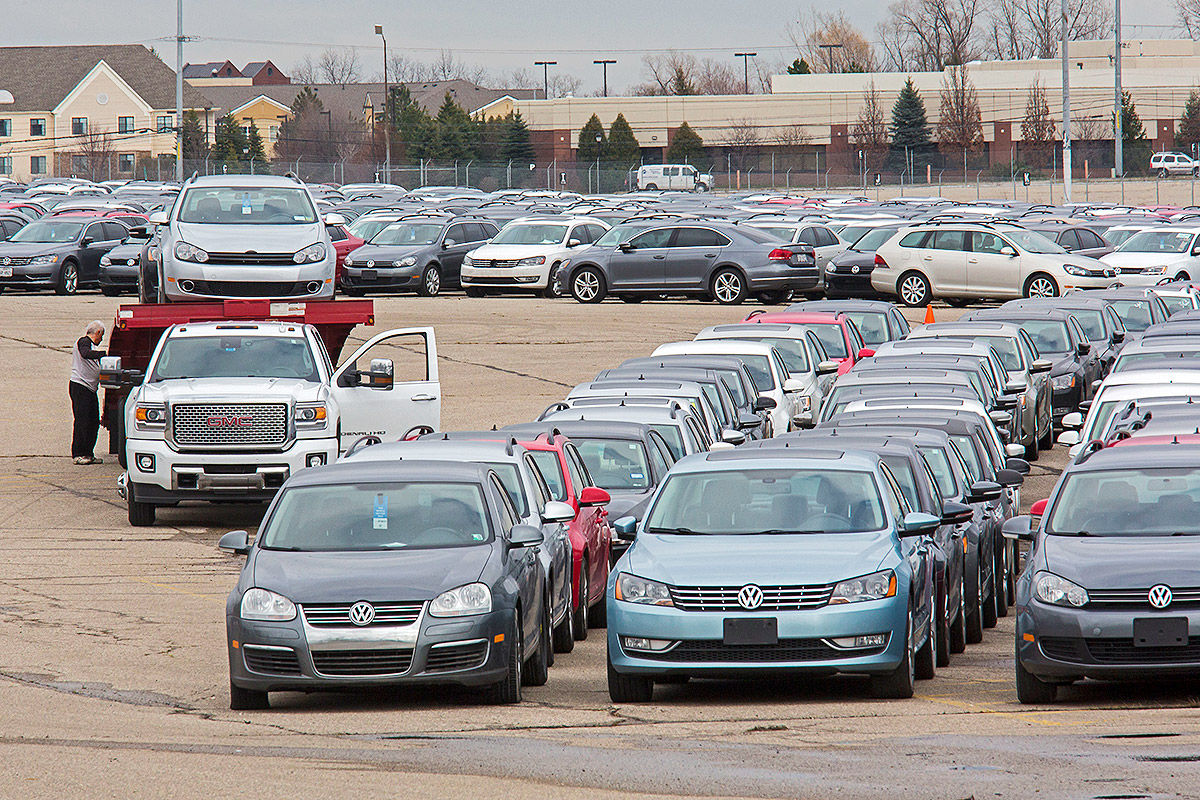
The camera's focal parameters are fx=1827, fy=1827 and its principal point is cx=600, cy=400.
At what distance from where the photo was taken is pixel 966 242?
35594 millimetres

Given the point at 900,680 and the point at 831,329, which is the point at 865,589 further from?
the point at 831,329

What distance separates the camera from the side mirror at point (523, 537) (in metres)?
10.7

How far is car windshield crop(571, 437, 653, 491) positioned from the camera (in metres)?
15.1

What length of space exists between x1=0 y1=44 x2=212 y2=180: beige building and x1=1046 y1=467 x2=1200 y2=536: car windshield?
109 m

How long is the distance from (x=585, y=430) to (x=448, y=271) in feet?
80.2

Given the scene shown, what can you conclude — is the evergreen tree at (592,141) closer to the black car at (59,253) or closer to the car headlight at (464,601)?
the black car at (59,253)

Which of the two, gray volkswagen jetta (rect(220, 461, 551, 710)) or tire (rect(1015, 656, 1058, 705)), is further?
tire (rect(1015, 656, 1058, 705))

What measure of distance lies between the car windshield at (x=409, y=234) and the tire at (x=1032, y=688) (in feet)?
98.6

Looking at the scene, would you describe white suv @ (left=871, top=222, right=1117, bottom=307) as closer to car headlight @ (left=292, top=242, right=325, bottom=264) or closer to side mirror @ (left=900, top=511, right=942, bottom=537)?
car headlight @ (left=292, top=242, right=325, bottom=264)

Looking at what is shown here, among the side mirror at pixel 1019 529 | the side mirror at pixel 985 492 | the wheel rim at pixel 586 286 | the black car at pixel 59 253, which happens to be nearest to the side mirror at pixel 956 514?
the side mirror at pixel 1019 529

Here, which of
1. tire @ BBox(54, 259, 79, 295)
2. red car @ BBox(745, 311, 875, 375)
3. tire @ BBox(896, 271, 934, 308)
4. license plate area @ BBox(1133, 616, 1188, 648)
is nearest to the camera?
license plate area @ BBox(1133, 616, 1188, 648)

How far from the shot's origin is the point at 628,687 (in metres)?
10.4

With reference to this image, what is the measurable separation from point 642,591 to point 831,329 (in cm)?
1525

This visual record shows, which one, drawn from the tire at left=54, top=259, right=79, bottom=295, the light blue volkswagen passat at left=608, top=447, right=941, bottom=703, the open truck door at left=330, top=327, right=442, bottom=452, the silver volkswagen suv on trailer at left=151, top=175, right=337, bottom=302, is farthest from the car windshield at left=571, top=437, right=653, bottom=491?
the tire at left=54, top=259, right=79, bottom=295
